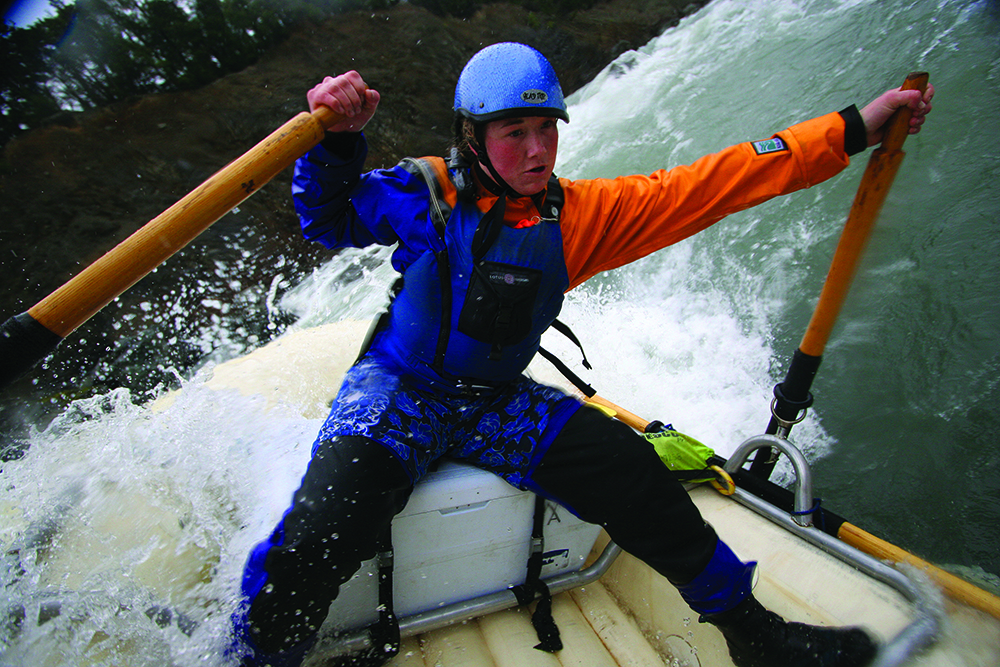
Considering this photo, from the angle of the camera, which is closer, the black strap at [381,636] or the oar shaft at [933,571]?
the oar shaft at [933,571]

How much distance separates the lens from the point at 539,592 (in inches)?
72.2

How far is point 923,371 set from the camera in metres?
3.35

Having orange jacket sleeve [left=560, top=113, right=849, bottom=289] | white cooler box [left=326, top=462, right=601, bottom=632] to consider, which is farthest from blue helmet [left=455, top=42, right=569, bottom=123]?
white cooler box [left=326, top=462, right=601, bottom=632]

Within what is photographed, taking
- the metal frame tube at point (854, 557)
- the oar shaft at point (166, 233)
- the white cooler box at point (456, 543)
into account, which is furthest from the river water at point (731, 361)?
the metal frame tube at point (854, 557)

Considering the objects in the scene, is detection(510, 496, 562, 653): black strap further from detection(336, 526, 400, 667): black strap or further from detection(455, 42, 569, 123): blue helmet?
detection(455, 42, 569, 123): blue helmet

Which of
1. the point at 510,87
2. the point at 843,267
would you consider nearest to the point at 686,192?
the point at 510,87

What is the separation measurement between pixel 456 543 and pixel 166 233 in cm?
118

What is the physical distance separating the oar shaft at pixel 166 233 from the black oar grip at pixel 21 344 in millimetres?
17

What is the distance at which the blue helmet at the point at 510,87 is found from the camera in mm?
1497

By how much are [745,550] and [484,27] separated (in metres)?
10.9

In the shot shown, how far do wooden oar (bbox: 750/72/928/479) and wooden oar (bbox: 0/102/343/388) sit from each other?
1.81m

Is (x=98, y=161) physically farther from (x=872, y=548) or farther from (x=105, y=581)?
(x=872, y=548)

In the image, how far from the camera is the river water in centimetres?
142

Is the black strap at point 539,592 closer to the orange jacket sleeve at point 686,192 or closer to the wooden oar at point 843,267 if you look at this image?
the orange jacket sleeve at point 686,192
